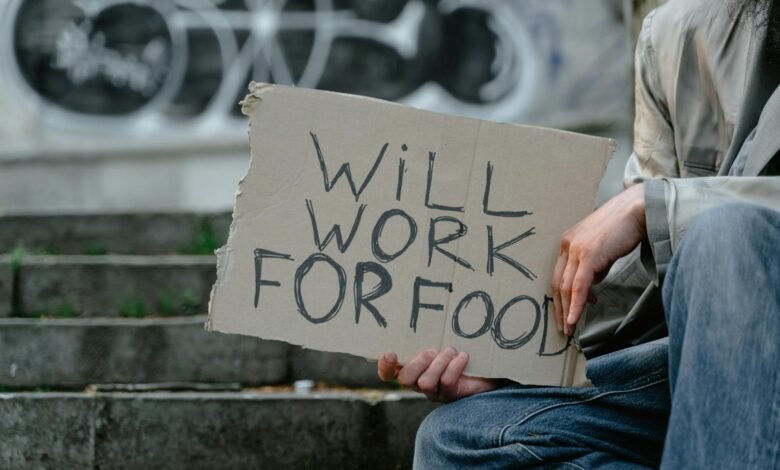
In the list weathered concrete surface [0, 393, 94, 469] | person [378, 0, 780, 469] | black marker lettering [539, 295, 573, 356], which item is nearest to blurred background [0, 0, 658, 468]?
weathered concrete surface [0, 393, 94, 469]

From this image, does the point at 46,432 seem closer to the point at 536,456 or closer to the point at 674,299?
the point at 536,456

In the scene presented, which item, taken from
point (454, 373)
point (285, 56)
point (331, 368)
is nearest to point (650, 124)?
point (454, 373)

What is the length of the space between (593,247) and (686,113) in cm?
47

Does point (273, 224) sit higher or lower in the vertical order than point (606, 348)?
higher

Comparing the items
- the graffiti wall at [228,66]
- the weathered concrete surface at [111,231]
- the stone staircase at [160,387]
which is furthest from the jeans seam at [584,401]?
the graffiti wall at [228,66]

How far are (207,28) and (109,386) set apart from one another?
10.4ft

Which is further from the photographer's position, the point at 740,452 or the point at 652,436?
the point at 652,436

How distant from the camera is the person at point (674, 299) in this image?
1.55 meters

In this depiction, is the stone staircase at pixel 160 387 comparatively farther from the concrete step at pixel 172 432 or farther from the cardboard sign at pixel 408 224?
the cardboard sign at pixel 408 224

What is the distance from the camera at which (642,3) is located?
3.89m

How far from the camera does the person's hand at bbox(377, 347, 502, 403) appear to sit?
2.04 m

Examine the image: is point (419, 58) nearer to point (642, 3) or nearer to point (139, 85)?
point (139, 85)

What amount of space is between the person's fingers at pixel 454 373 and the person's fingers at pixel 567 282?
0.68ft

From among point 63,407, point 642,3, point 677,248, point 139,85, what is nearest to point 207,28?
point 139,85
